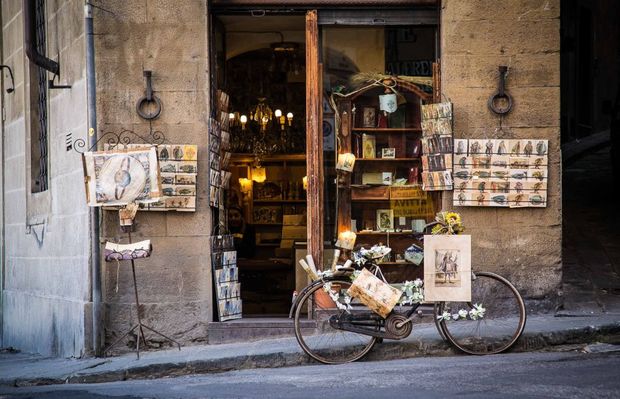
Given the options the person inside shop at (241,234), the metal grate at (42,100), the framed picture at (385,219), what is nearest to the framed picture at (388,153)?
the framed picture at (385,219)

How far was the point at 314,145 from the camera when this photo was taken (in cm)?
1166

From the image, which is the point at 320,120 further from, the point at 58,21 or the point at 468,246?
the point at 58,21

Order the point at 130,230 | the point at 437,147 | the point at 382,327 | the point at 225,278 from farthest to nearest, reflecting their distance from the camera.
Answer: the point at 225,278
the point at 437,147
the point at 130,230
the point at 382,327

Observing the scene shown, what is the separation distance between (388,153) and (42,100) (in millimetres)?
5216

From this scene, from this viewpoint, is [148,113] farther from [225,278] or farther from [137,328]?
[137,328]

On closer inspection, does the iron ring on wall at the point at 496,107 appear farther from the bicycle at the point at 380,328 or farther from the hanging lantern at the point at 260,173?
the hanging lantern at the point at 260,173

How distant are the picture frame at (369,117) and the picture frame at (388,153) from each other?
32 centimetres

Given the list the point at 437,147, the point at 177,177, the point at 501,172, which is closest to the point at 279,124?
the point at 177,177

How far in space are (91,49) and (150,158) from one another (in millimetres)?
1592

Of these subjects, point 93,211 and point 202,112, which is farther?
point 202,112

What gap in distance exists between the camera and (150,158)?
10.9 meters

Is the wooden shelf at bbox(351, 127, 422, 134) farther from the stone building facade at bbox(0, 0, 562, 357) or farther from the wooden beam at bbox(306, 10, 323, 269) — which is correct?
the stone building facade at bbox(0, 0, 562, 357)

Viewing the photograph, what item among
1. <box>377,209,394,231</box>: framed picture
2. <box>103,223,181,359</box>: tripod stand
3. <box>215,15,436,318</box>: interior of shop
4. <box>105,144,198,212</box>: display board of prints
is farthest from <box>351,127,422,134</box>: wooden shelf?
<box>103,223,181,359</box>: tripod stand

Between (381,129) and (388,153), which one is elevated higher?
(381,129)
